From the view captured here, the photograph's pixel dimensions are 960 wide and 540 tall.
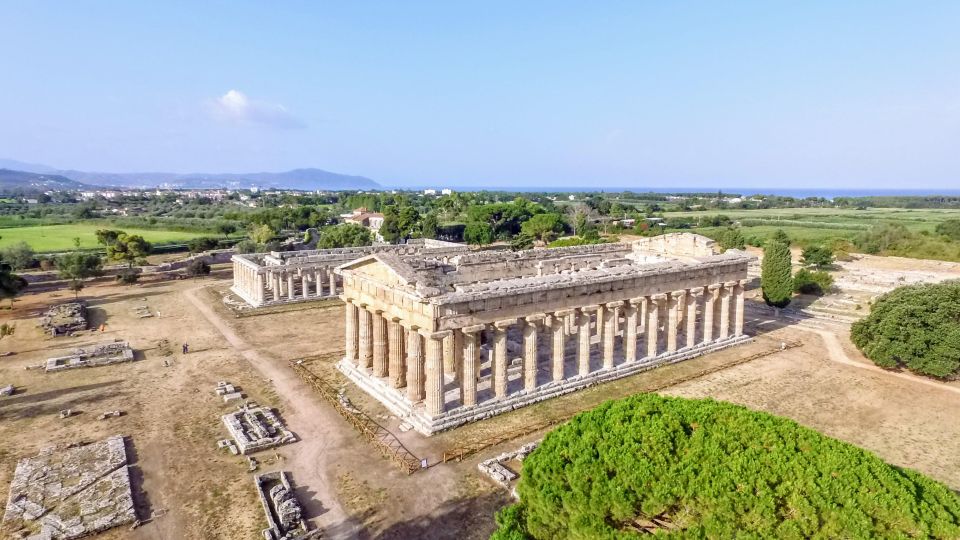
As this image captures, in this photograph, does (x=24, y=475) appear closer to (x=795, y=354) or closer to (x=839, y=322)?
(x=795, y=354)

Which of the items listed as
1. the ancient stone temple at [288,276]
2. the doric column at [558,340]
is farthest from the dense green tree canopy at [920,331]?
the ancient stone temple at [288,276]

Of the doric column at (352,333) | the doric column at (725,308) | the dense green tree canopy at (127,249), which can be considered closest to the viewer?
the doric column at (352,333)

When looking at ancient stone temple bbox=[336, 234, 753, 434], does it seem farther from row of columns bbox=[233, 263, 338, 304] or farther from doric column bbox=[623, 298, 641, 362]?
row of columns bbox=[233, 263, 338, 304]

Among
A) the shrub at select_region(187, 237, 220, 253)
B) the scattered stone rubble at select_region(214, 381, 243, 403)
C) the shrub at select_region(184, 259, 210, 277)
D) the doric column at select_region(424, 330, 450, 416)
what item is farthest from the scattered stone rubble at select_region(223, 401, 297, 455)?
the shrub at select_region(187, 237, 220, 253)

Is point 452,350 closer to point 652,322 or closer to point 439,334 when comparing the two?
point 439,334

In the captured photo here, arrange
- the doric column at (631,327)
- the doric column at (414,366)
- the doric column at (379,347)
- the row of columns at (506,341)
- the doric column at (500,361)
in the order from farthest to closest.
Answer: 1. the doric column at (631,327)
2. the doric column at (379,347)
3. the doric column at (500,361)
4. the doric column at (414,366)
5. the row of columns at (506,341)

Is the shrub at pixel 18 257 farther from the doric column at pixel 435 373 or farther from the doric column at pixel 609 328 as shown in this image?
the doric column at pixel 609 328
